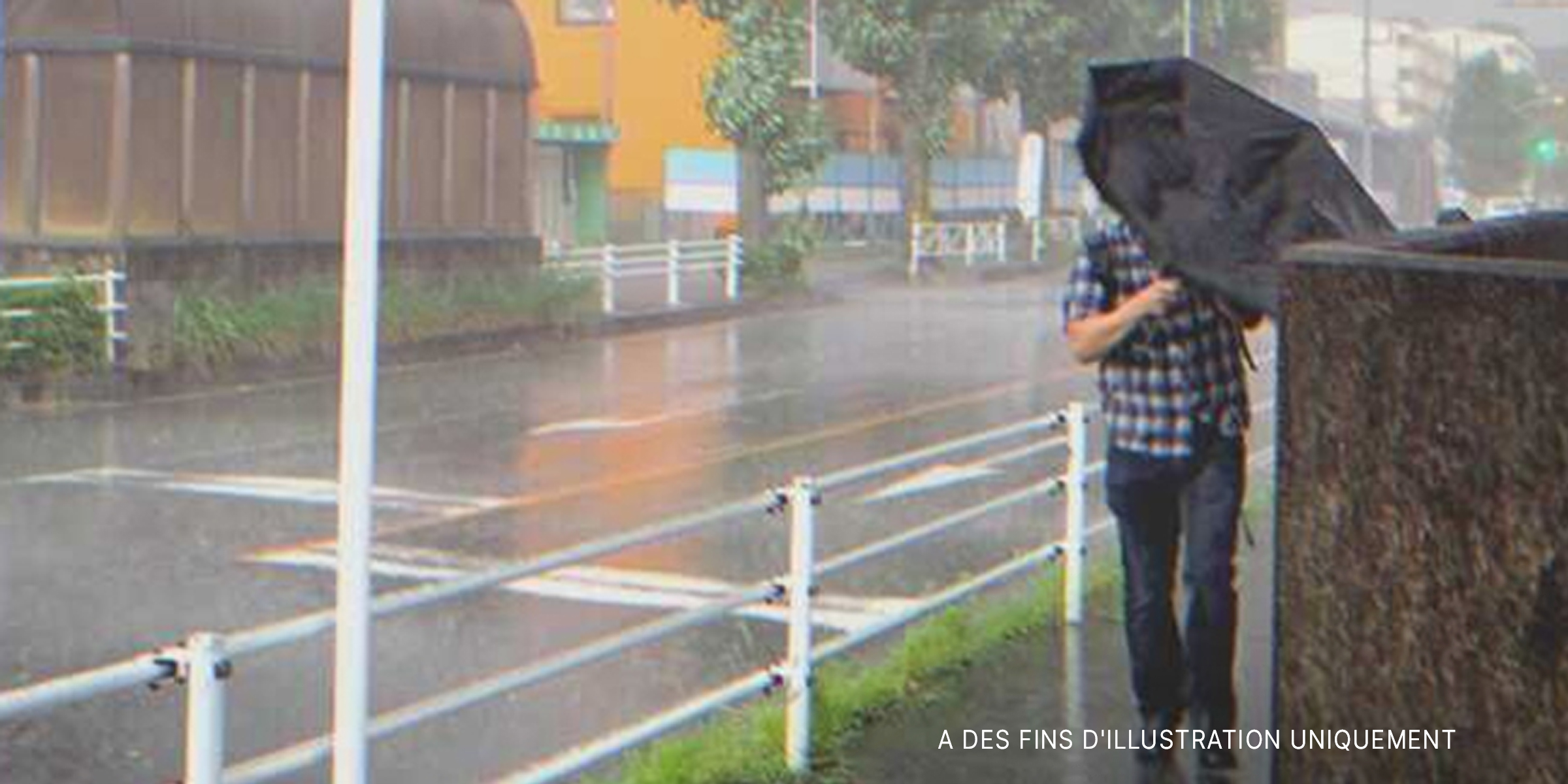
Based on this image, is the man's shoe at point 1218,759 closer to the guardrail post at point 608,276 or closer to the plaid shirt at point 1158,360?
the plaid shirt at point 1158,360

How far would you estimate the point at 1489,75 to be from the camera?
6456 centimetres

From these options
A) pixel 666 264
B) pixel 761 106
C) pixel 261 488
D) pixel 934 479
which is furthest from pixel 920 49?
pixel 261 488

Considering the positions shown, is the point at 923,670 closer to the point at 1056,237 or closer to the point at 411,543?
the point at 411,543

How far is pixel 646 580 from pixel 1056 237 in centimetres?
4466

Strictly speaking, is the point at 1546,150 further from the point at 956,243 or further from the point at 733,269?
the point at 733,269

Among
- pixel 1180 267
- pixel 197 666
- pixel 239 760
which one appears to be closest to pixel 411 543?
pixel 239 760

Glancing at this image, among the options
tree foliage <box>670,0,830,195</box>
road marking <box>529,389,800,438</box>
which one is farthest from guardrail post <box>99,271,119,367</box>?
tree foliage <box>670,0,830,195</box>

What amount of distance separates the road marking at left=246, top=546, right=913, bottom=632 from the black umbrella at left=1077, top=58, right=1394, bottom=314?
345 centimetres

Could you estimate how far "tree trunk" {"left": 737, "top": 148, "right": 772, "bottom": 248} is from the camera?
37938mm

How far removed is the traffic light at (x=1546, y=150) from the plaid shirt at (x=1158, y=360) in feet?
192

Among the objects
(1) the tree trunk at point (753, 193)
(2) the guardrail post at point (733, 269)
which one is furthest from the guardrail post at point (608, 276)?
(1) the tree trunk at point (753, 193)

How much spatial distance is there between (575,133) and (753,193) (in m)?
7.88

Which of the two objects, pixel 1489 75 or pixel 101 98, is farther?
pixel 1489 75

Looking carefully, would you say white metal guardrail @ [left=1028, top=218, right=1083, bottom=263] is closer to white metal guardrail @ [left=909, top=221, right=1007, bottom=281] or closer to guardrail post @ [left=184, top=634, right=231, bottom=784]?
white metal guardrail @ [left=909, top=221, right=1007, bottom=281]
